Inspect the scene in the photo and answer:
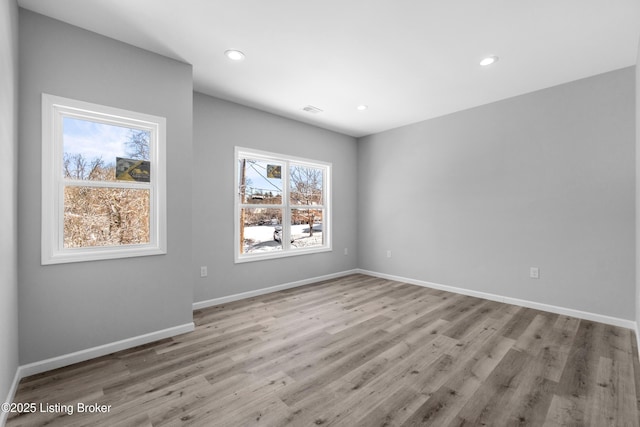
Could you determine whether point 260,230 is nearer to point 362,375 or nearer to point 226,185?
point 226,185

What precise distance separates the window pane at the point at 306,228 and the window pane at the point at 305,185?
18 centimetres

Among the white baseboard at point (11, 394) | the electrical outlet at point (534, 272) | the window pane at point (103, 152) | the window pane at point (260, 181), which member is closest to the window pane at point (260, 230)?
the window pane at point (260, 181)

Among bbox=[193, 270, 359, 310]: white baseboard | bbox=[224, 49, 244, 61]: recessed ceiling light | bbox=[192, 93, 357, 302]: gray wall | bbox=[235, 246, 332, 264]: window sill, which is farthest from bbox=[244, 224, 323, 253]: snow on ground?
bbox=[224, 49, 244, 61]: recessed ceiling light

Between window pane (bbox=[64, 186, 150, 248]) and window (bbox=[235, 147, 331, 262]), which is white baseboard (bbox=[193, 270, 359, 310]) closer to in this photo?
window (bbox=[235, 147, 331, 262])

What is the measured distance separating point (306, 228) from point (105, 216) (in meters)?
2.97

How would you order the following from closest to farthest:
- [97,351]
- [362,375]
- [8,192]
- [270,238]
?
[8,192] < [362,375] < [97,351] < [270,238]

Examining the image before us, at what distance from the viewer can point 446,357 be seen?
91.9 inches

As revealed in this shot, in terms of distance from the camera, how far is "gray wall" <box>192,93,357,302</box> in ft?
11.7

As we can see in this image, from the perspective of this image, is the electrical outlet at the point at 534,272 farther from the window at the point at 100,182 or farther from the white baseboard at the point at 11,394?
the white baseboard at the point at 11,394

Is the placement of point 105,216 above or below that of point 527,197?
below

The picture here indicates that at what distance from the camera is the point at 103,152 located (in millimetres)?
2516

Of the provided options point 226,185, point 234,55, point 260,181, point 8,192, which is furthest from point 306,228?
point 8,192

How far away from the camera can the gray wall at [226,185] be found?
3.56m

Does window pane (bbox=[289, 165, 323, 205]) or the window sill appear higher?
window pane (bbox=[289, 165, 323, 205])
